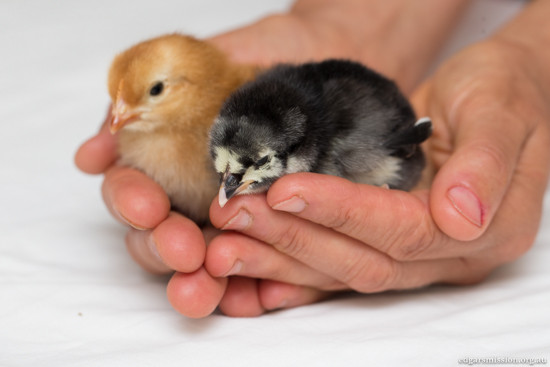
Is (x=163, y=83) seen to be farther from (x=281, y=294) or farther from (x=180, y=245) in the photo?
(x=281, y=294)

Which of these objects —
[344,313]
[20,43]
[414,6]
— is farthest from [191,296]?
[20,43]

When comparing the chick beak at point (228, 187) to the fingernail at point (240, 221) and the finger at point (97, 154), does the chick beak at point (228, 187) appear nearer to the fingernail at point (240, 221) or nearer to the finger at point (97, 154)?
the fingernail at point (240, 221)

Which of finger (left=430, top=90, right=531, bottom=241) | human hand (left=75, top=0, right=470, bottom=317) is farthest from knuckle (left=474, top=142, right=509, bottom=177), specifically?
human hand (left=75, top=0, right=470, bottom=317)

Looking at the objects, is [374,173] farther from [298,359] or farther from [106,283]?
[106,283]

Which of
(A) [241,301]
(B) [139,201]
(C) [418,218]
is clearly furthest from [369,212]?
(B) [139,201]

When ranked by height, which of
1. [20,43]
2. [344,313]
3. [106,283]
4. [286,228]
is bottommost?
[20,43]

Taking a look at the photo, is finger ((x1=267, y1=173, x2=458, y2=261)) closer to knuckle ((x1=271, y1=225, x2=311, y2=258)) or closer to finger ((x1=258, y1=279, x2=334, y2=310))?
knuckle ((x1=271, y1=225, x2=311, y2=258))

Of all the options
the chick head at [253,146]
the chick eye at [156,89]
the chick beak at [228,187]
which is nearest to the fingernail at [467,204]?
the chick head at [253,146]

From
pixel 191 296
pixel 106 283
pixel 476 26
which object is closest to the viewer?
pixel 191 296
